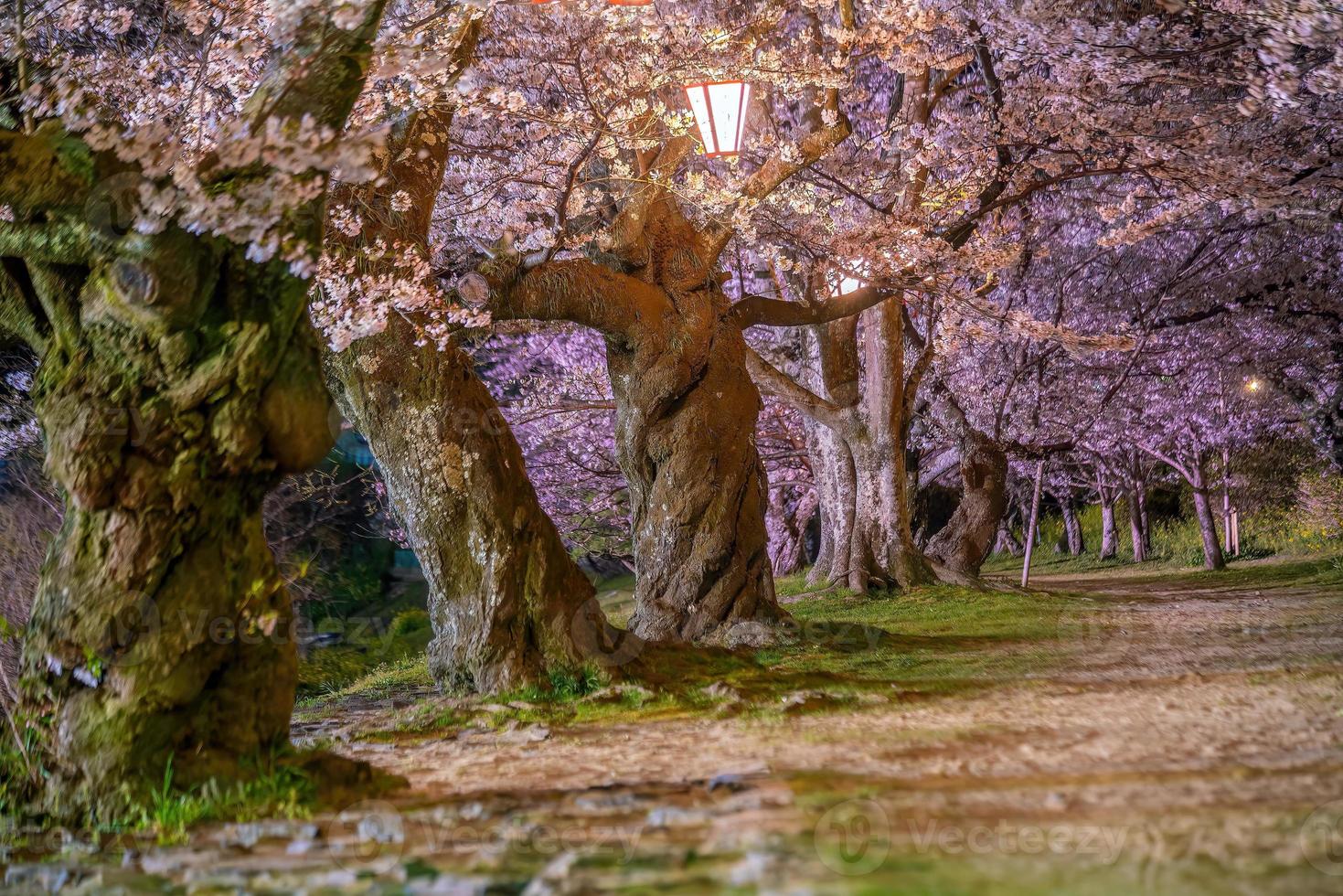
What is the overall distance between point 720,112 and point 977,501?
1200 centimetres

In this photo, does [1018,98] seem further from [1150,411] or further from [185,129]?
[1150,411]

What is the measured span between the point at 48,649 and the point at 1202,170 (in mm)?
11268

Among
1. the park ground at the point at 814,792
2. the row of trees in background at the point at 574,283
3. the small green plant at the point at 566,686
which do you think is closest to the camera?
the park ground at the point at 814,792

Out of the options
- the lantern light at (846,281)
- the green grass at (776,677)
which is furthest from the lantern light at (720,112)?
the green grass at (776,677)

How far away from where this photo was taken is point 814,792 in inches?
146

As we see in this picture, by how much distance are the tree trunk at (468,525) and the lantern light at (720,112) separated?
270cm

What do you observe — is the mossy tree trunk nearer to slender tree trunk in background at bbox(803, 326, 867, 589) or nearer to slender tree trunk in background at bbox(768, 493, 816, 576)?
slender tree trunk in background at bbox(803, 326, 867, 589)

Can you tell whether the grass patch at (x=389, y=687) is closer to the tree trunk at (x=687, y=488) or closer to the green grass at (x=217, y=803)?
the tree trunk at (x=687, y=488)

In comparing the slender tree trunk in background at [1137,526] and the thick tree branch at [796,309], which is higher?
the thick tree branch at [796,309]

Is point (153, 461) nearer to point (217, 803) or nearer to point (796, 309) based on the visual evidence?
point (217, 803)

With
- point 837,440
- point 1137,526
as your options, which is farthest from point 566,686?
point 1137,526

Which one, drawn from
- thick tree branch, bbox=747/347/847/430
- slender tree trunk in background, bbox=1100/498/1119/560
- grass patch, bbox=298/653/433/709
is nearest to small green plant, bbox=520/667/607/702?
grass patch, bbox=298/653/433/709

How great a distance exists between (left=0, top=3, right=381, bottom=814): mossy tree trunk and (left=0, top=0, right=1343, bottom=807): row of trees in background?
0.05 ft

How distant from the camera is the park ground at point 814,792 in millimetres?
2801
